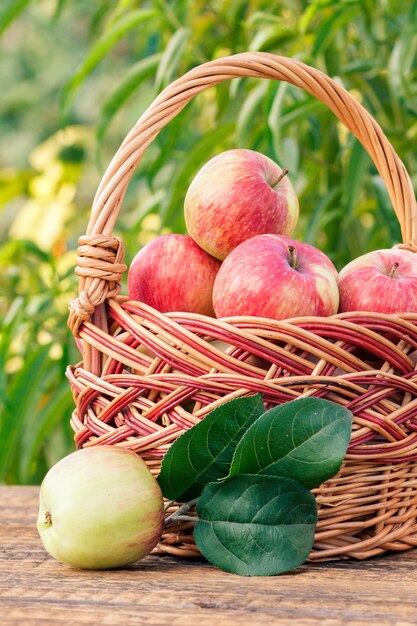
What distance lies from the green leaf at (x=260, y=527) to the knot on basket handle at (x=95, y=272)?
0.72 feet

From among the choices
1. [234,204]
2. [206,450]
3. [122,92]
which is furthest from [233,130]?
[206,450]

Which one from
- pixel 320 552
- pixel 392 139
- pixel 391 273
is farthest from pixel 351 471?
pixel 392 139

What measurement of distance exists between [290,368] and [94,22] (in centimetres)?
119

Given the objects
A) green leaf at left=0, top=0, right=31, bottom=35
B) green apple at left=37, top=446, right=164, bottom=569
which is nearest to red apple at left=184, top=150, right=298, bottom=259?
green apple at left=37, top=446, right=164, bottom=569

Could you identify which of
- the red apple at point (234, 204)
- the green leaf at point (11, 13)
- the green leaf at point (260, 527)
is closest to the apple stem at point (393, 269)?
the red apple at point (234, 204)

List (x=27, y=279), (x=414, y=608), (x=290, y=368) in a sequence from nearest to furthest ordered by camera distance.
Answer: (x=414, y=608) → (x=290, y=368) → (x=27, y=279)

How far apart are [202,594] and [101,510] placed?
115 millimetres

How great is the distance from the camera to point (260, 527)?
2.46 feet

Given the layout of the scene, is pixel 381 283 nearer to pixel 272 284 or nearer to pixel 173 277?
pixel 272 284

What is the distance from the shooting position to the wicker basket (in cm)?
76

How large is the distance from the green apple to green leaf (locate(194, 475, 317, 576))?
58 mm

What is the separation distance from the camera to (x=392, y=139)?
136 centimetres

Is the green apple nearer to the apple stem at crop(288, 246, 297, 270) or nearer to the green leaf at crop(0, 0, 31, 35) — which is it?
the apple stem at crop(288, 246, 297, 270)

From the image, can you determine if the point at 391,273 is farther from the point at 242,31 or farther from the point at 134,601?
the point at 242,31
